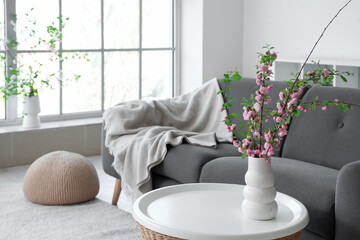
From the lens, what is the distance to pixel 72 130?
522 cm

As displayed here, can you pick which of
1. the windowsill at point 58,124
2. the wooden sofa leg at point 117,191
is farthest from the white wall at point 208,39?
the wooden sofa leg at point 117,191

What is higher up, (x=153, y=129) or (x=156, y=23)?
(x=156, y=23)

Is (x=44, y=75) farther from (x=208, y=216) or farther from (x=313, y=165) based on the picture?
(x=208, y=216)

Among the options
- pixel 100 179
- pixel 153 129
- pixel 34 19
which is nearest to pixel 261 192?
pixel 153 129

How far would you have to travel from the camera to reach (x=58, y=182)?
145 inches

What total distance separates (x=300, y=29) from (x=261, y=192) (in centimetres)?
348

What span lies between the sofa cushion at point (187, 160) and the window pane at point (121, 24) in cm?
250

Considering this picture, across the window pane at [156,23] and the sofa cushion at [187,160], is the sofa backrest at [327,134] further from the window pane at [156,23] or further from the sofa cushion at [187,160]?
the window pane at [156,23]

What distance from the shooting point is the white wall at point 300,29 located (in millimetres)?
4953

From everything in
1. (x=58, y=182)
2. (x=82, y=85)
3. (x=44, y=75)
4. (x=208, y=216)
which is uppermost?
(x=44, y=75)

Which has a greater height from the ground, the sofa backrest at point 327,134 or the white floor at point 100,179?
the sofa backrest at point 327,134

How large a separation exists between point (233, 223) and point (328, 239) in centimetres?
55

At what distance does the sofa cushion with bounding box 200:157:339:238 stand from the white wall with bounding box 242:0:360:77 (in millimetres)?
2109

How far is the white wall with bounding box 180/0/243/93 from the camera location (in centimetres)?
580
